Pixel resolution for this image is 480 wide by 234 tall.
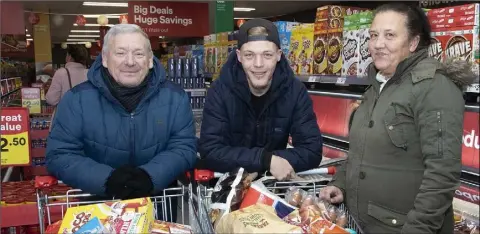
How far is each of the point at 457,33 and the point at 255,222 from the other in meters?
1.87

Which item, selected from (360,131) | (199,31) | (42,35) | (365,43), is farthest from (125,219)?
(42,35)

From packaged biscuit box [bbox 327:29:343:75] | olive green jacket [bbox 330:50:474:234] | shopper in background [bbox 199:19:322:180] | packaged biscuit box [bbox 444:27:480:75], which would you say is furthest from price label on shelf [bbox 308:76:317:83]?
olive green jacket [bbox 330:50:474:234]

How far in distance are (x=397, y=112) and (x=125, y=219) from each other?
1.13 metres

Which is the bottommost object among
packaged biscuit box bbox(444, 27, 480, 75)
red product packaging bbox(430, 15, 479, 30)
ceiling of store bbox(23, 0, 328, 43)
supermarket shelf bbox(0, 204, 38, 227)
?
supermarket shelf bbox(0, 204, 38, 227)

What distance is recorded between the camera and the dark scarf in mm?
2250

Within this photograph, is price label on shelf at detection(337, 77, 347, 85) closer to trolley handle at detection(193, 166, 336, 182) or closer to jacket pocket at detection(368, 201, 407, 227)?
trolley handle at detection(193, 166, 336, 182)

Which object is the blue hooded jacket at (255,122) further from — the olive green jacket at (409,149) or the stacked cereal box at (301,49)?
the stacked cereal box at (301,49)

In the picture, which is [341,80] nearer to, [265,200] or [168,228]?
[265,200]

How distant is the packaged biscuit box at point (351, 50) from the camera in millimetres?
3693

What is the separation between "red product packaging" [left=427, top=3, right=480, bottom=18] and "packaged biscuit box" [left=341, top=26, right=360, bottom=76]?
2.43ft

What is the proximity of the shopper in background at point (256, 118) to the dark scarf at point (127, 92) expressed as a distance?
371 millimetres

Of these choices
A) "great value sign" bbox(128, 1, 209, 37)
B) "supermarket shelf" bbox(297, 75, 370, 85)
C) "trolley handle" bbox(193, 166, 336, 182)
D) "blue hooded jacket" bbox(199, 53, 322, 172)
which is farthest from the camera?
"great value sign" bbox(128, 1, 209, 37)

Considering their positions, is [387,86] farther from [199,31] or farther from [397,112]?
[199,31]

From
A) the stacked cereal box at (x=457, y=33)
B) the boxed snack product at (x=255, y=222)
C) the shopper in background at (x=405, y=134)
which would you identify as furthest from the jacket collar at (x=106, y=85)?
the stacked cereal box at (x=457, y=33)
